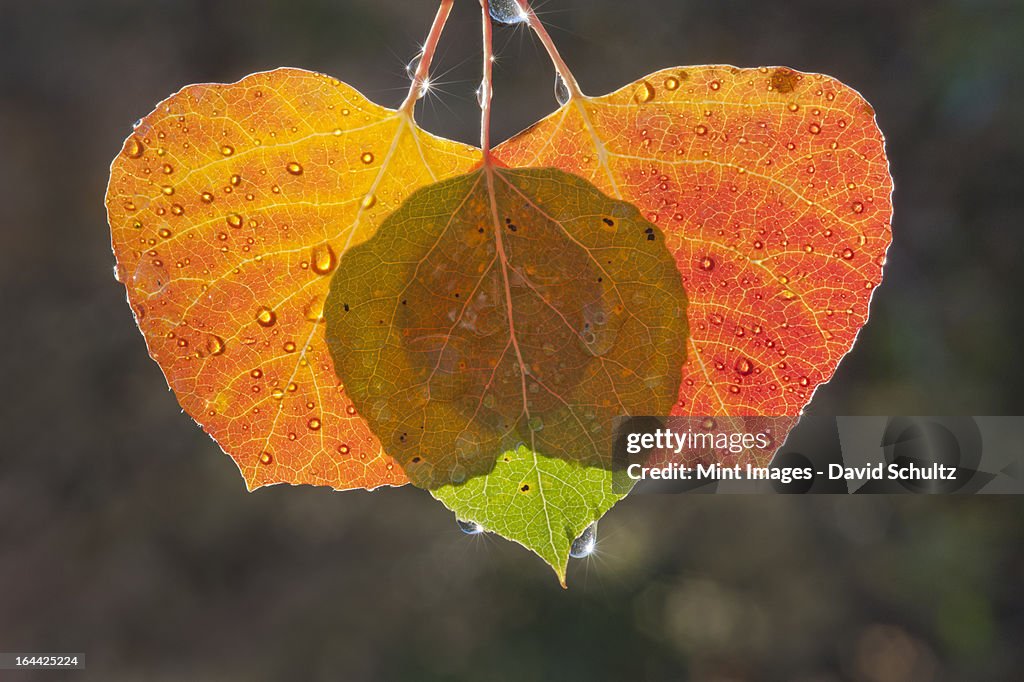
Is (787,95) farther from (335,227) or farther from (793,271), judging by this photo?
(335,227)

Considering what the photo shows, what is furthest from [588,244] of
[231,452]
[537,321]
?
[231,452]

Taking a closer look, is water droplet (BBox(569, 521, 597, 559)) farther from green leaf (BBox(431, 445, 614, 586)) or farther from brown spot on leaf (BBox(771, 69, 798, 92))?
brown spot on leaf (BBox(771, 69, 798, 92))

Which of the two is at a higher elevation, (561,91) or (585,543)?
(561,91)

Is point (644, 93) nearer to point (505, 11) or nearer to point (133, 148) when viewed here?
point (505, 11)

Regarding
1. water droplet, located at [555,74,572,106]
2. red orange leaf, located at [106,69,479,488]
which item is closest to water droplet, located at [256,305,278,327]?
red orange leaf, located at [106,69,479,488]

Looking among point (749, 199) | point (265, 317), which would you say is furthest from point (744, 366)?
point (265, 317)

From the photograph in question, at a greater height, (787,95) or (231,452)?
(787,95)
